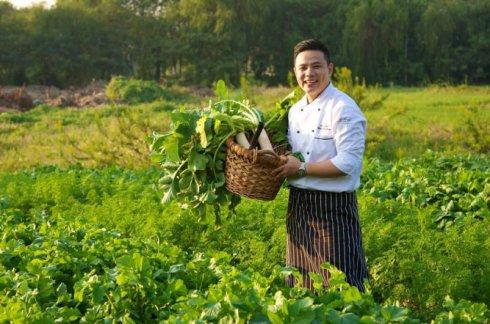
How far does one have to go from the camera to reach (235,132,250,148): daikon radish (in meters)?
3.50

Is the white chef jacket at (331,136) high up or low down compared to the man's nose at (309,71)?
down

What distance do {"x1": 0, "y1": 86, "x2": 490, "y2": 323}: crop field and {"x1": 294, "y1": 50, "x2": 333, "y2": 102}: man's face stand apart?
580 millimetres

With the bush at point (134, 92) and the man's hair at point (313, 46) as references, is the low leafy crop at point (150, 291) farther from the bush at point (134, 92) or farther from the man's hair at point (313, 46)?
the bush at point (134, 92)

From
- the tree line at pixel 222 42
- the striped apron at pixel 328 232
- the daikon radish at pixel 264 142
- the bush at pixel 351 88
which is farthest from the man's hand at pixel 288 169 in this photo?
the tree line at pixel 222 42

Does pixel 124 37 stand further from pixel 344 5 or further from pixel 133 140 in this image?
pixel 133 140

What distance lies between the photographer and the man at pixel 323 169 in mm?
Result: 3408

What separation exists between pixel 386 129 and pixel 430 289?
382 inches

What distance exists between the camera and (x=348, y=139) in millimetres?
3398

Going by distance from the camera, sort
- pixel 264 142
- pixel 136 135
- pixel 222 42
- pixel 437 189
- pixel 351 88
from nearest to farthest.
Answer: pixel 264 142 < pixel 437 189 < pixel 136 135 < pixel 351 88 < pixel 222 42

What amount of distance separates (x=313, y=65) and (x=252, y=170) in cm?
69

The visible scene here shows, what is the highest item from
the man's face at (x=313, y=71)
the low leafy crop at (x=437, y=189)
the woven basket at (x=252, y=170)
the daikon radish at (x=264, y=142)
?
the man's face at (x=313, y=71)

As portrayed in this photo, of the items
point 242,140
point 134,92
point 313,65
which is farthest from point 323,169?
point 134,92

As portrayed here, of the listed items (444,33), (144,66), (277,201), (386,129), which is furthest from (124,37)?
(277,201)

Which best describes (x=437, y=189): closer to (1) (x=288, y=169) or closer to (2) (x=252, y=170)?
(1) (x=288, y=169)
